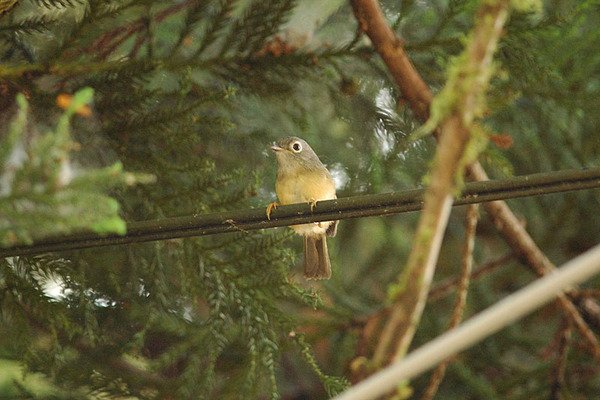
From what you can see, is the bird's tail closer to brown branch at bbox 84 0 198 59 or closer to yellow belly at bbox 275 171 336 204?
yellow belly at bbox 275 171 336 204

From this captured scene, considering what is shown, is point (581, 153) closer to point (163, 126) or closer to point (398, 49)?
point (398, 49)

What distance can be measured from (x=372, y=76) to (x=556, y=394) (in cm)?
178

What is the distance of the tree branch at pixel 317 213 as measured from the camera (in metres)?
2.22

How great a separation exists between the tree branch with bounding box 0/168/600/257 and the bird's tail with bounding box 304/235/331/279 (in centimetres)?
145

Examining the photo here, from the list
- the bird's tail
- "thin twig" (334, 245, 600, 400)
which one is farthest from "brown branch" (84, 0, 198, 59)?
"thin twig" (334, 245, 600, 400)

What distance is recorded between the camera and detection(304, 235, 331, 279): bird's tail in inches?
154

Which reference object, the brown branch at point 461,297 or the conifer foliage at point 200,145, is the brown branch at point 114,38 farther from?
the brown branch at point 461,297

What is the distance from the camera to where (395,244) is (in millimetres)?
5816

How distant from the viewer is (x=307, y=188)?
387cm

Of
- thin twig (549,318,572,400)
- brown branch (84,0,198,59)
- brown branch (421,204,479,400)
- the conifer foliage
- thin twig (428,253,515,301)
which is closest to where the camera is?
the conifer foliage

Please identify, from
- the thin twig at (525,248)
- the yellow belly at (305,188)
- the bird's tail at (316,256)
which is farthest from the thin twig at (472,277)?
the yellow belly at (305,188)

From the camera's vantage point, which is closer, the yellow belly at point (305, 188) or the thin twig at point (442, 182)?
the thin twig at point (442, 182)

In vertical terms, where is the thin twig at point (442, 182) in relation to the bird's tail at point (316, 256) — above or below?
below

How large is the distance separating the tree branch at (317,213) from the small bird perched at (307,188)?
54.7 inches
